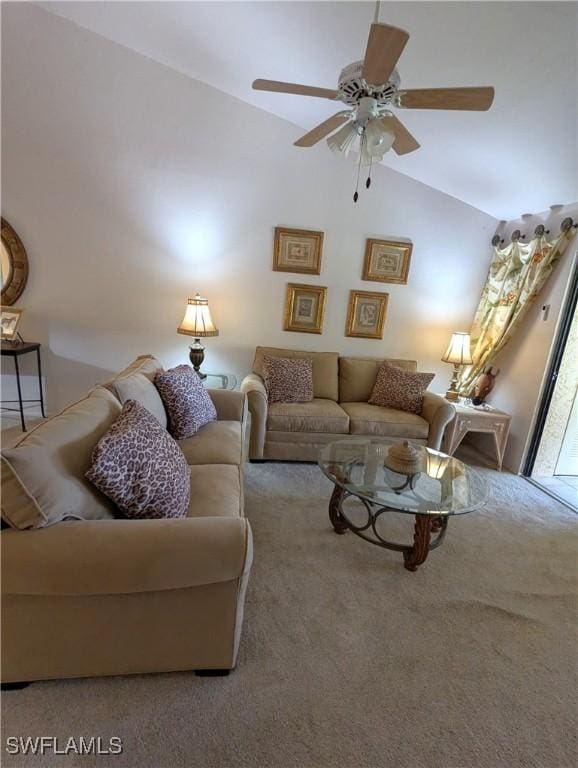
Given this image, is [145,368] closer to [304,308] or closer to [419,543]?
[304,308]

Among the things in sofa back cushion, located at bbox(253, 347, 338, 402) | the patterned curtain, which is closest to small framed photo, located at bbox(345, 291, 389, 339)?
sofa back cushion, located at bbox(253, 347, 338, 402)

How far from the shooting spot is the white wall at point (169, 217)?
9.77 feet

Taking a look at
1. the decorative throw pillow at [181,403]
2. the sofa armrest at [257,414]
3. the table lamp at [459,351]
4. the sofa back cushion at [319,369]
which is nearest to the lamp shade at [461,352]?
the table lamp at [459,351]

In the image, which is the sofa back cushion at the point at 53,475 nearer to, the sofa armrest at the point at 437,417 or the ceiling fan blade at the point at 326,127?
the ceiling fan blade at the point at 326,127

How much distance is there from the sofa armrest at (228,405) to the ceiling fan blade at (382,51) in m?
1.97

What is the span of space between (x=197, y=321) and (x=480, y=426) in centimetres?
267

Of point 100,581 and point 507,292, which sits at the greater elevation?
point 507,292

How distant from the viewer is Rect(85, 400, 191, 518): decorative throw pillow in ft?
4.12

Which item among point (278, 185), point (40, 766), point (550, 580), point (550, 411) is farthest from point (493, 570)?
point (278, 185)

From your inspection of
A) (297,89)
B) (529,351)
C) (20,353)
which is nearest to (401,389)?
(529,351)

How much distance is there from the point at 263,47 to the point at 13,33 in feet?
6.63

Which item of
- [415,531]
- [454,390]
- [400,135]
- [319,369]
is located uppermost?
[400,135]

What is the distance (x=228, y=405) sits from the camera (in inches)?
107

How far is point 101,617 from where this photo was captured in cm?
118
